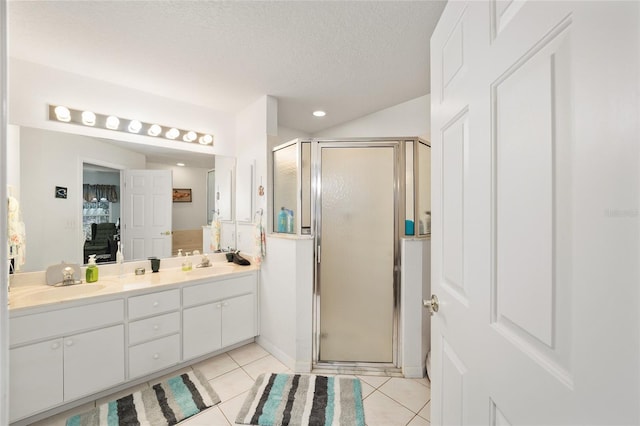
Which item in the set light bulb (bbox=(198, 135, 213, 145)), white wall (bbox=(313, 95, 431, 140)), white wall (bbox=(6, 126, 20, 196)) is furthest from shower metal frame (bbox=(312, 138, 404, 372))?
white wall (bbox=(6, 126, 20, 196))

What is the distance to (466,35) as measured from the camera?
2.64 feet

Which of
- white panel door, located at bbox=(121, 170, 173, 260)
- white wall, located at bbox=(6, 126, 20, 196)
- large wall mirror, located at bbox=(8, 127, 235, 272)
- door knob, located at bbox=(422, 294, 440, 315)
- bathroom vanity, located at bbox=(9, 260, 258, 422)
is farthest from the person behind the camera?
white panel door, located at bbox=(121, 170, 173, 260)

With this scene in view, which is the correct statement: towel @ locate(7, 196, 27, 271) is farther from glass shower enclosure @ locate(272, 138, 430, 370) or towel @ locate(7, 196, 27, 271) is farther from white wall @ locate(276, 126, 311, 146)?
white wall @ locate(276, 126, 311, 146)

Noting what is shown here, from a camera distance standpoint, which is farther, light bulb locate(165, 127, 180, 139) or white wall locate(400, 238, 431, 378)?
light bulb locate(165, 127, 180, 139)

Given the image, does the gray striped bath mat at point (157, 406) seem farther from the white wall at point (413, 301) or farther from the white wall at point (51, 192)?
the white wall at point (413, 301)

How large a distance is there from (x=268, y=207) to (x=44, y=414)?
80.8 inches

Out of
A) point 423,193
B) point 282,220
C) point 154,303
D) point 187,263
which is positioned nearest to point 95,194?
point 187,263

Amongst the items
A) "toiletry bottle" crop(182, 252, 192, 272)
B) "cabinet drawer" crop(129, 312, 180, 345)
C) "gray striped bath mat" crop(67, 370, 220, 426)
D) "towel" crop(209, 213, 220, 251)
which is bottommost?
"gray striped bath mat" crop(67, 370, 220, 426)

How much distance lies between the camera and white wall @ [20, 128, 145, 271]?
6.18 feet

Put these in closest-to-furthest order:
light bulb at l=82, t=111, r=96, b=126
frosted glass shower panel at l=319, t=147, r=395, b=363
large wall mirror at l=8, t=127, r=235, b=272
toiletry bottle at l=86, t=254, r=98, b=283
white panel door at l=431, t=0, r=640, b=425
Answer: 1. white panel door at l=431, t=0, r=640, b=425
2. large wall mirror at l=8, t=127, r=235, b=272
3. toiletry bottle at l=86, t=254, r=98, b=283
4. light bulb at l=82, t=111, r=96, b=126
5. frosted glass shower panel at l=319, t=147, r=395, b=363

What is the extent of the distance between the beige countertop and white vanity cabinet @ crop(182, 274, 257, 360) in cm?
11

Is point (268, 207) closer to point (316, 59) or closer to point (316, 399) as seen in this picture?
point (316, 59)

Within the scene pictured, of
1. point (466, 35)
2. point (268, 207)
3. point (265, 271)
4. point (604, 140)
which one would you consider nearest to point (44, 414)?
point (265, 271)

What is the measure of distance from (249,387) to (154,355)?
77 centimetres
